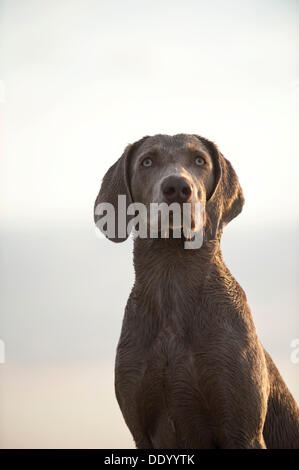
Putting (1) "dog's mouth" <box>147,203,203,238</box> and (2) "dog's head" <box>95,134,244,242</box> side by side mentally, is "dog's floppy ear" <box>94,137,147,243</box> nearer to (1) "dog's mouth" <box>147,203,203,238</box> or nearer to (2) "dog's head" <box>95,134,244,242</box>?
(2) "dog's head" <box>95,134,244,242</box>

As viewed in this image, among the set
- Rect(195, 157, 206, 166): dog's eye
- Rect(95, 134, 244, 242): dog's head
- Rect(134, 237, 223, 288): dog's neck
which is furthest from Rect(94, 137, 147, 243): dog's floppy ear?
Rect(195, 157, 206, 166): dog's eye

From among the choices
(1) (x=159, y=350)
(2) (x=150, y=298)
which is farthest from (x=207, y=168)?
(1) (x=159, y=350)

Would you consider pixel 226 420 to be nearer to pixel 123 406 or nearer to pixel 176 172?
pixel 123 406

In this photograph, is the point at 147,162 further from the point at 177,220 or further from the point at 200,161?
the point at 177,220

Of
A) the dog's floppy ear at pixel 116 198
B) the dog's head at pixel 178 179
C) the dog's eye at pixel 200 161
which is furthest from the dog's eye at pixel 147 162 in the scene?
the dog's eye at pixel 200 161

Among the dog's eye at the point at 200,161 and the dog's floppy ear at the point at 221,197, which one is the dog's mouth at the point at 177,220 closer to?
the dog's floppy ear at the point at 221,197

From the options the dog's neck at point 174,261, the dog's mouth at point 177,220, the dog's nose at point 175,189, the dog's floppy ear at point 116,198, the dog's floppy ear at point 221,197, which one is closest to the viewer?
the dog's nose at point 175,189
